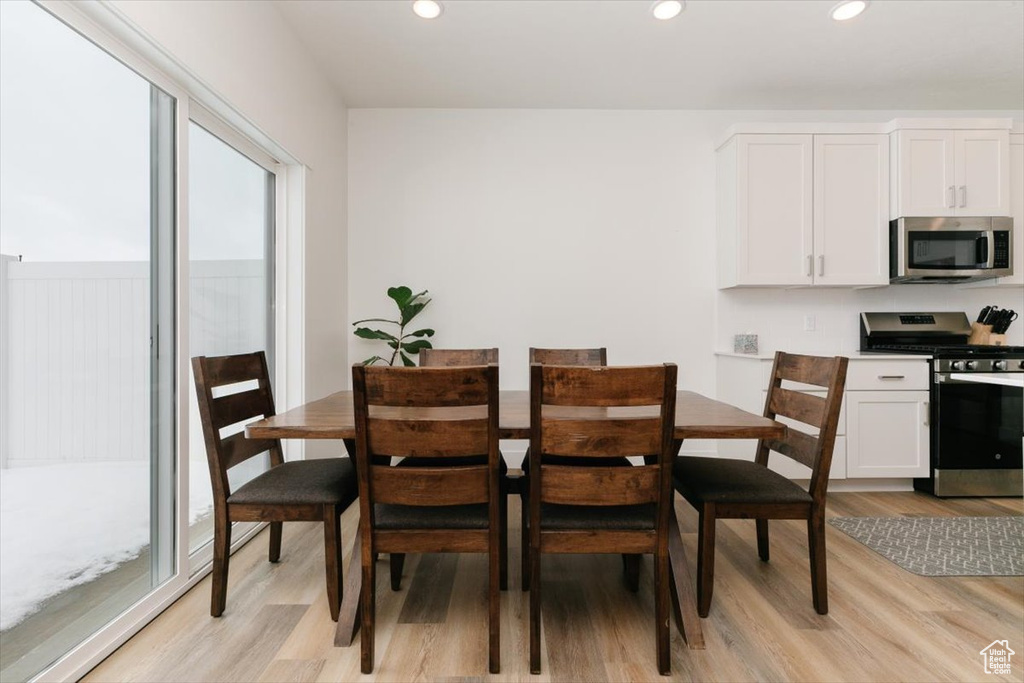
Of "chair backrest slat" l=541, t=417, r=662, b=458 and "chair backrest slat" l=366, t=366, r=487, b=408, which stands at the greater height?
"chair backrest slat" l=366, t=366, r=487, b=408

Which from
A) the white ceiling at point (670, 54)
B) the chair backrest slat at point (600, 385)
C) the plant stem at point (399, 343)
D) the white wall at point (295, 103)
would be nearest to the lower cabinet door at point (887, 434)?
the white ceiling at point (670, 54)

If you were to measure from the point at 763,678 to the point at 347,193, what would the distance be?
3.74 meters

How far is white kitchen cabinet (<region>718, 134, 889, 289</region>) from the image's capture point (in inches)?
133

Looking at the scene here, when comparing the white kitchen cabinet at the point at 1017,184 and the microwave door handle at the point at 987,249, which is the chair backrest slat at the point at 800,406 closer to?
the microwave door handle at the point at 987,249

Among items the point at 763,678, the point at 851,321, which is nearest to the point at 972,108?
the point at 851,321

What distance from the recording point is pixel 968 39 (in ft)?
9.44

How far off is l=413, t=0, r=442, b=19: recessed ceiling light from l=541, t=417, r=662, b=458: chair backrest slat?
227cm

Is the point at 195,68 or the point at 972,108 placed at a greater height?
the point at 972,108

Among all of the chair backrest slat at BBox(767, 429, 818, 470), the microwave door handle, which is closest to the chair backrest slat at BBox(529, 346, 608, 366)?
the chair backrest slat at BBox(767, 429, 818, 470)

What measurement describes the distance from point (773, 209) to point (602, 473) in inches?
109

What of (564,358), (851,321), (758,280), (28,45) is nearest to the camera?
(28,45)

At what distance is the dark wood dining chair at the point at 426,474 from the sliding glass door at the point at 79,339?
0.93 meters

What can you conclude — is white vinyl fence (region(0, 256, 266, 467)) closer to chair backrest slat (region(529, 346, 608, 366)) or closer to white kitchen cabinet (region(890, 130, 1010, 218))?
chair backrest slat (region(529, 346, 608, 366))

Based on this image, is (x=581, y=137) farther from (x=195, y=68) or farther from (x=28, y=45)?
(x=28, y=45)
